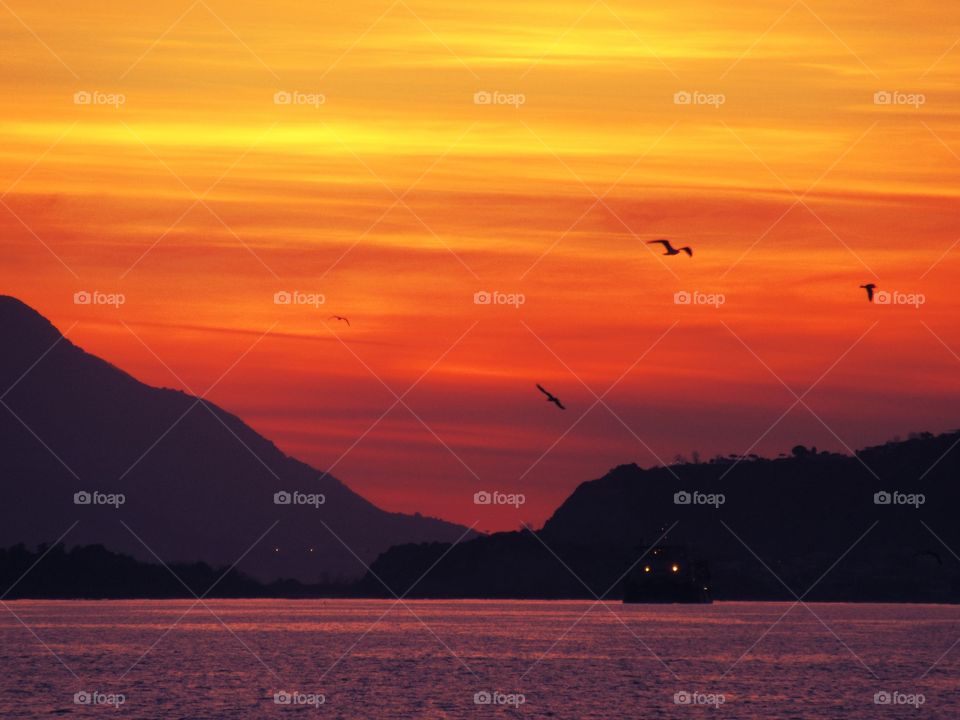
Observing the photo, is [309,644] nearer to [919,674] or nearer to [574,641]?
[574,641]

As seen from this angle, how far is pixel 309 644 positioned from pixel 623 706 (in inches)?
3116

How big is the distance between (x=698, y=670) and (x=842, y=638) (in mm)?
67543

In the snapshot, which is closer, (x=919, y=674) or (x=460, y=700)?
(x=460, y=700)

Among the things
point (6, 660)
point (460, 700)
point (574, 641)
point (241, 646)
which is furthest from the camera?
point (574, 641)

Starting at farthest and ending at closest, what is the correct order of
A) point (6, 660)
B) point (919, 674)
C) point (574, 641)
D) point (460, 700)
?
point (574, 641), point (6, 660), point (919, 674), point (460, 700)

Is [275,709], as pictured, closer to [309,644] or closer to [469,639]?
[309,644]

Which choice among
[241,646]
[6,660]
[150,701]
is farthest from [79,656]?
[150,701]

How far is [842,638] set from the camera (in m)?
196

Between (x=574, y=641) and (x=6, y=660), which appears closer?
(x=6, y=660)

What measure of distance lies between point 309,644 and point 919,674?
68080 millimetres

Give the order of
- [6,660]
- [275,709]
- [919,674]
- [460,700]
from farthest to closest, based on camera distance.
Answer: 1. [6,660]
2. [919,674]
3. [460,700]
4. [275,709]

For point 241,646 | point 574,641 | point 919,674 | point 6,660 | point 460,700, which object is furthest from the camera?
point 574,641

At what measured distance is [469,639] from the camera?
188 meters

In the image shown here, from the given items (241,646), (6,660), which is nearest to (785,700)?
(6,660)
